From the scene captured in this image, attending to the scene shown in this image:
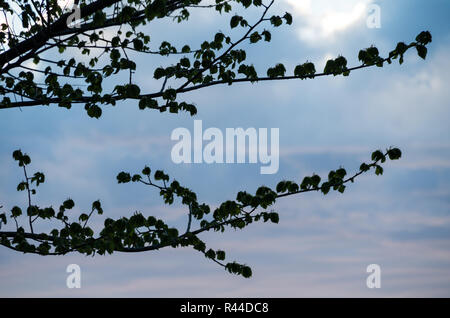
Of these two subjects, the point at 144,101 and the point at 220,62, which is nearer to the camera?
the point at 144,101

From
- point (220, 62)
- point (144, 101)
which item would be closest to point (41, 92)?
point (144, 101)

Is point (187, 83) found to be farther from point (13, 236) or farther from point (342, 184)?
point (13, 236)

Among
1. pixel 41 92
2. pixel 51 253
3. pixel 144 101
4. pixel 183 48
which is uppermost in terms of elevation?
pixel 183 48

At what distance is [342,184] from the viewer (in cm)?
730

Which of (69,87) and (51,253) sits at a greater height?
(69,87)

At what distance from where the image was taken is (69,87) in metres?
7.50
